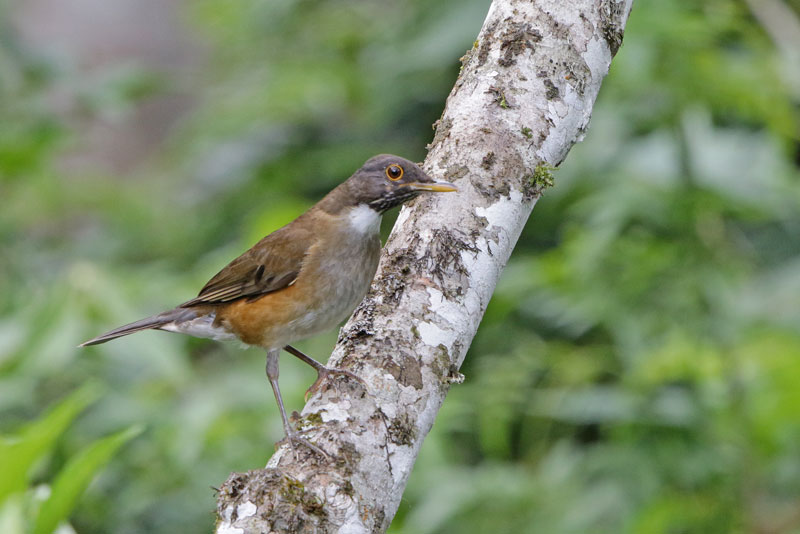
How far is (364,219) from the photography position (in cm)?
403

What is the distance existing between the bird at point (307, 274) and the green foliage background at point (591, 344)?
25.2 inches

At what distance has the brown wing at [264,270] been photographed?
406cm

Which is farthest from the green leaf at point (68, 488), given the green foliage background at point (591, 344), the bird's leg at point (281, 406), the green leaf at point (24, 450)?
the green foliage background at point (591, 344)

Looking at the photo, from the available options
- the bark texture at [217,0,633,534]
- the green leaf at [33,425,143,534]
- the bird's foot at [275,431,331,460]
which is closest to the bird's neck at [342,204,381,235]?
the bark texture at [217,0,633,534]

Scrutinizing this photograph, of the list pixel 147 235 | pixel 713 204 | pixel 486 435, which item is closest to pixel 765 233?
pixel 713 204

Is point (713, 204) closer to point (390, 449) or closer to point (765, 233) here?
point (765, 233)

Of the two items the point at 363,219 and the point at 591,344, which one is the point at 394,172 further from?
the point at 591,344

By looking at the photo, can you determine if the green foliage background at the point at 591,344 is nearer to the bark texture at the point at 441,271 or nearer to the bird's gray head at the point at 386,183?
the bird's gray head at the point at 386,183

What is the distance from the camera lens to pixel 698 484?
17.0ft

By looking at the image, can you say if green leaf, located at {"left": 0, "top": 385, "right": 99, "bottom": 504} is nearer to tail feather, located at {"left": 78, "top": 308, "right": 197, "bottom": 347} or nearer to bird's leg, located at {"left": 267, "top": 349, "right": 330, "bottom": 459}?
bird's leg, located at {"left": 267, "top": 349, "right": 330, "bottom": 459}

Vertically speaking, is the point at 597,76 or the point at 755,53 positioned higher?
the point at 755,53

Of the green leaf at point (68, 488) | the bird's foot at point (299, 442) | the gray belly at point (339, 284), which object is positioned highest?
the gray belly at point (339, 284)

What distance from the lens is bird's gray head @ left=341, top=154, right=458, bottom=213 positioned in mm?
3342

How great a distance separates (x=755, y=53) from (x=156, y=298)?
177 inches
